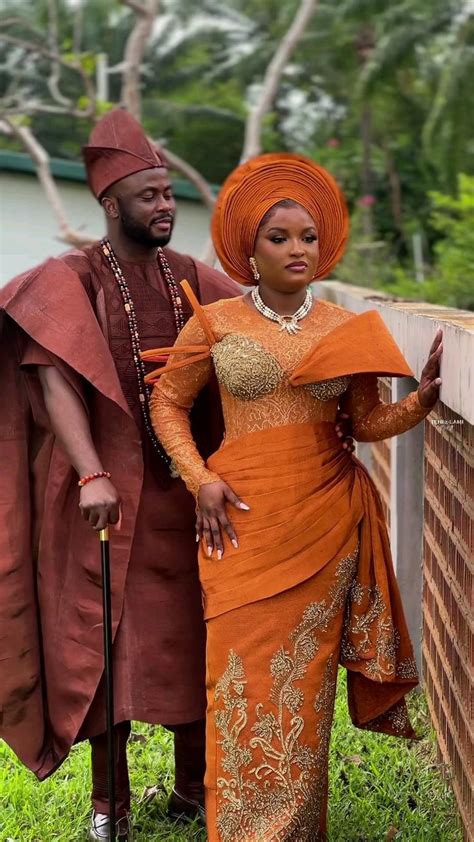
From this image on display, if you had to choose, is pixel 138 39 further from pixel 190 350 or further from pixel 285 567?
pixel 285 567

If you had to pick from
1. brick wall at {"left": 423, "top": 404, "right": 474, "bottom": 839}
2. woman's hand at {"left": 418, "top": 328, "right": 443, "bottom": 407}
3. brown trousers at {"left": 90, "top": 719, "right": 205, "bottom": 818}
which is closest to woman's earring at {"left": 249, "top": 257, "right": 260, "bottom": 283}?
woman's hand at {"left": 418, "top": 328, "right": 443, "bottom": 407}

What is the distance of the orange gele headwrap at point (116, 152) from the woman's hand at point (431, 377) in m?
1.14

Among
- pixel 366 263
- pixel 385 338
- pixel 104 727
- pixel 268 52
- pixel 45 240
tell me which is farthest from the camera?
pixel 268 52

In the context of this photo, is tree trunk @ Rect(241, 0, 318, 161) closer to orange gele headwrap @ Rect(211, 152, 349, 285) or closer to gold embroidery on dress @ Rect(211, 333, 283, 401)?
orange gele headwrap @ Rect(211, 152, 349, 285)

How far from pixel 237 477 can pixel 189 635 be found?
0.79 meters

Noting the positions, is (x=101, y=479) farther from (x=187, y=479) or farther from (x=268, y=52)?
(x=268, y=52)

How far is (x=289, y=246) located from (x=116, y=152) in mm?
826

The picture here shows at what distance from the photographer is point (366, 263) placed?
24.6 m

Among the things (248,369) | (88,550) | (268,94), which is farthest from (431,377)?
(268,94)

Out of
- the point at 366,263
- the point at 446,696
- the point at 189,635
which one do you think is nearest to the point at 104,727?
the point at 189,635

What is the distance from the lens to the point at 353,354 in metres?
4.04

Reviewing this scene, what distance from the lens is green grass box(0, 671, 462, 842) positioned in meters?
4.73

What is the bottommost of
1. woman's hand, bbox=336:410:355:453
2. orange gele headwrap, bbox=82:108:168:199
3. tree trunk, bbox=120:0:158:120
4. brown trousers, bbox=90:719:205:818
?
brown trousers, bbox=90:719:205:818

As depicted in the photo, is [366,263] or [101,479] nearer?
[101,479]
